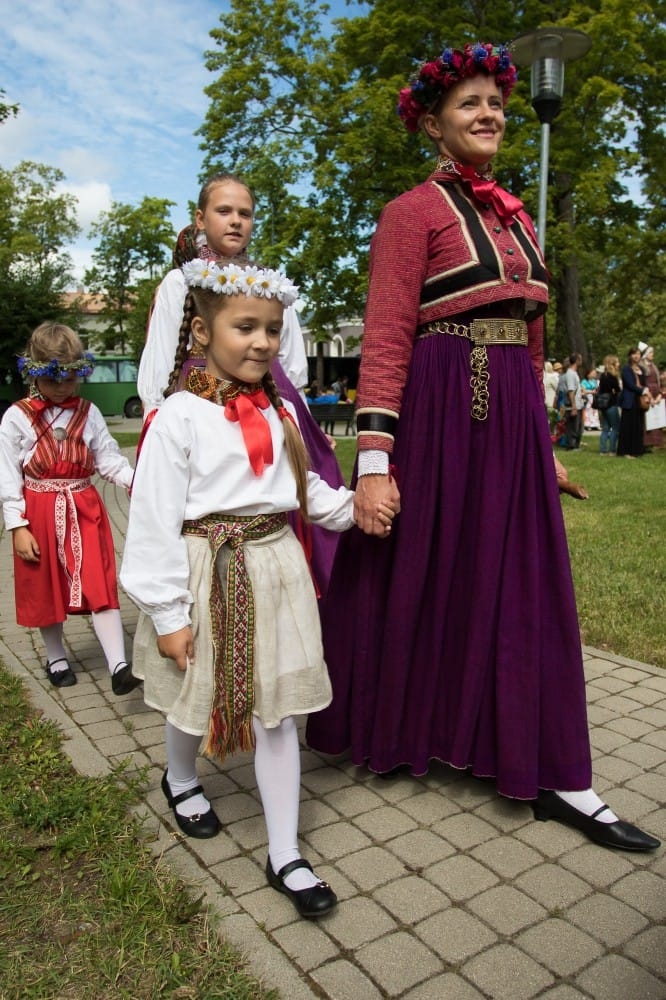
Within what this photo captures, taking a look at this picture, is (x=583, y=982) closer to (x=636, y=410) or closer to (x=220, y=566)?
(x=220, y=566)

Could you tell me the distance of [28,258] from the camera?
3359 cm

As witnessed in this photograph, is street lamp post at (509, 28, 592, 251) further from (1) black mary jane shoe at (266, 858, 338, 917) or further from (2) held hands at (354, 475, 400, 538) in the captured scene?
(1) black mary jane shoe at (266, 858, 338, 917)

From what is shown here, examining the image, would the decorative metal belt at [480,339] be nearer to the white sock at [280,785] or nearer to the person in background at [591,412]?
the white sock at [280,785]

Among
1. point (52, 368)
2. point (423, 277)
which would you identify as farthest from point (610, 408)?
point (423, 277)

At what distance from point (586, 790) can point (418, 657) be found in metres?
0.67

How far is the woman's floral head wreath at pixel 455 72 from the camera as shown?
2.67 m

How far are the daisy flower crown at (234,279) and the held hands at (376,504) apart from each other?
68cm

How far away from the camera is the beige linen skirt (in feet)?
7.72

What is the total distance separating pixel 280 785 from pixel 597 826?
103cm

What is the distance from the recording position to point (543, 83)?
868cm

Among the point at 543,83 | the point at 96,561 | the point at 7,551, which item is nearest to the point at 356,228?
the point at 543,83

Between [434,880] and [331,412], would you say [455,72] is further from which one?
[331,412]

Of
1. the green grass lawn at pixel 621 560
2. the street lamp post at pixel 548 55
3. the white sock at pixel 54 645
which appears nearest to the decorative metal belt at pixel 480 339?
the green grass lawn at pixel 621 560

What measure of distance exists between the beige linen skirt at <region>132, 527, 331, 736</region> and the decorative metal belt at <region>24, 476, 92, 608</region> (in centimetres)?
166
